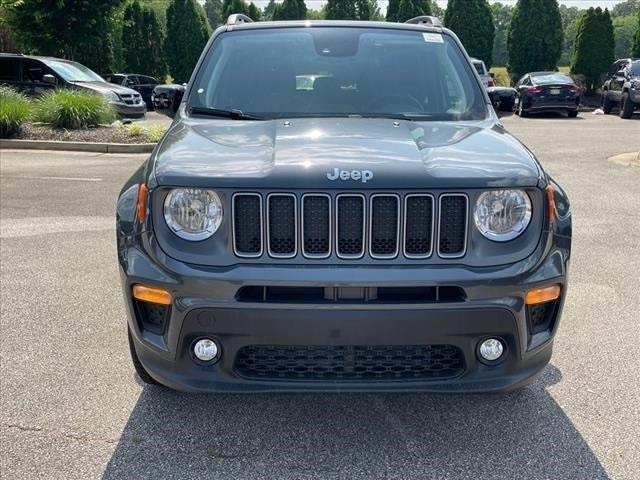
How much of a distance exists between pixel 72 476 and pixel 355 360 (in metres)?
1.26

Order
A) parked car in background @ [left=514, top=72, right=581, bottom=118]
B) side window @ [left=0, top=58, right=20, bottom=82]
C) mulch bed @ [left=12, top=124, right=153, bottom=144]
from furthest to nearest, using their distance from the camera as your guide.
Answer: parked car in background @ [left=514, top=72, right=581, bottom=118]
side window @ [left=0, top=58, right=20, bottom=82]
mulch bed @ [left=12, top=124, right=153, bottom=144]

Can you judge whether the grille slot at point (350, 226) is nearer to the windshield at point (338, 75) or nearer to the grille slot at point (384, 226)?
the grille slot at point (384, 226)

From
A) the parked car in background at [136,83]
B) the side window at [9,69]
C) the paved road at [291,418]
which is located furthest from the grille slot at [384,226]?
the parked car in background at [136,83]

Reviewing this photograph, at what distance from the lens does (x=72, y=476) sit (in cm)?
286

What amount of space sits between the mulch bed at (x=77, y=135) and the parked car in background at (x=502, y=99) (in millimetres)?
10267

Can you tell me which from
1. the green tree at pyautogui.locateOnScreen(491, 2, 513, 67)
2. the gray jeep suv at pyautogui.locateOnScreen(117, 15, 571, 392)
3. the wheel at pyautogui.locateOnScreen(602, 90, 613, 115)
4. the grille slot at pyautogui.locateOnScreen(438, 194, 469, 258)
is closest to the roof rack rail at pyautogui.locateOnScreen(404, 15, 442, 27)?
the gray jeep suv at pyautogui.locateOnScreen(117, 15, 571, 392)

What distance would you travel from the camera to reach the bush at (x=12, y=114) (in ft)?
44.2

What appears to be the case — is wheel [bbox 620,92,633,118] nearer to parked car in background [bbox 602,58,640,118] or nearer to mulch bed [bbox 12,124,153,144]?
parked car in background [bbox 602,58,640,118]

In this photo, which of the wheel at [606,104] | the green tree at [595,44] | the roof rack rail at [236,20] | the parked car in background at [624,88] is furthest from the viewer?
the green tree at [595,44]

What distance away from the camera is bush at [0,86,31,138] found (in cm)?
1348

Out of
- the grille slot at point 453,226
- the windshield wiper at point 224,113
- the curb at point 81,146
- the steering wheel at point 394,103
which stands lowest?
the curb at point 81,146

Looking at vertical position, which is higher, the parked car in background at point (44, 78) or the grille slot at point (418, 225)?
the grille slot at point (418, 225)

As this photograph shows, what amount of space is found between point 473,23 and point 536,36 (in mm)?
3382

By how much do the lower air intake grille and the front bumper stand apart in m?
0.03
